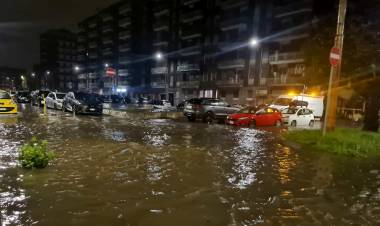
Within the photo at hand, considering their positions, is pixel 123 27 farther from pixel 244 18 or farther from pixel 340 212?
pixel 340 212

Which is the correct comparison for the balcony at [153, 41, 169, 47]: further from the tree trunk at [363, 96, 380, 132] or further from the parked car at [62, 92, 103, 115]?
the tree trunk at [363, 96, 380, 132]

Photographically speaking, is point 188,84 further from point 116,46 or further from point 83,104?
point 83,104

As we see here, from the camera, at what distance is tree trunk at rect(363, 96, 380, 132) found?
1708 centimetres

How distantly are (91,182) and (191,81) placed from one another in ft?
186

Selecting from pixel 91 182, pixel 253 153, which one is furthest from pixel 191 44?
pixel 91 182

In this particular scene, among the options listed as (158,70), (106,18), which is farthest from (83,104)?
(106,18)

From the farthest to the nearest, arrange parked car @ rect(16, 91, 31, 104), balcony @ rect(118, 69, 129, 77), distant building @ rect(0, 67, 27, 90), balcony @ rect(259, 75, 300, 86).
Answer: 1. distant building @ rect(0, 67, 27, 90)
2. balcony @ rect(118, 69, 129, 77)
3. balcony @ rect(259, 75, 300, 86)
4. parked car @ rect(16, 91, 31, 104)

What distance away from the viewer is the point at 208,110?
24.1 m

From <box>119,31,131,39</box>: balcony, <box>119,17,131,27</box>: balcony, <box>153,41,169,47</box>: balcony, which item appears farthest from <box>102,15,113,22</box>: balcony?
<box>153,41,169,47</box>: balcony

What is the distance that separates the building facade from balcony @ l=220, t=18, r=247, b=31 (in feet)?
0.50

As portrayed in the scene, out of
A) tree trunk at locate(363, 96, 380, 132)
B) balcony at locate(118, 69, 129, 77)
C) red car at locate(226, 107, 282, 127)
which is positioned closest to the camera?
tree trunk at locate(363, 96, 380, 132)

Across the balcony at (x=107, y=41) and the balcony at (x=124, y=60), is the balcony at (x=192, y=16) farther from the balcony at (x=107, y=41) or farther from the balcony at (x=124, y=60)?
the balcony at (x=107, y=41)

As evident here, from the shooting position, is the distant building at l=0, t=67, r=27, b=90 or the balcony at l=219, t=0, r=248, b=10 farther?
the distant building at l=0, t=67, r=27, b=90

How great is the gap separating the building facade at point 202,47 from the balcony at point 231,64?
5.9 inches
